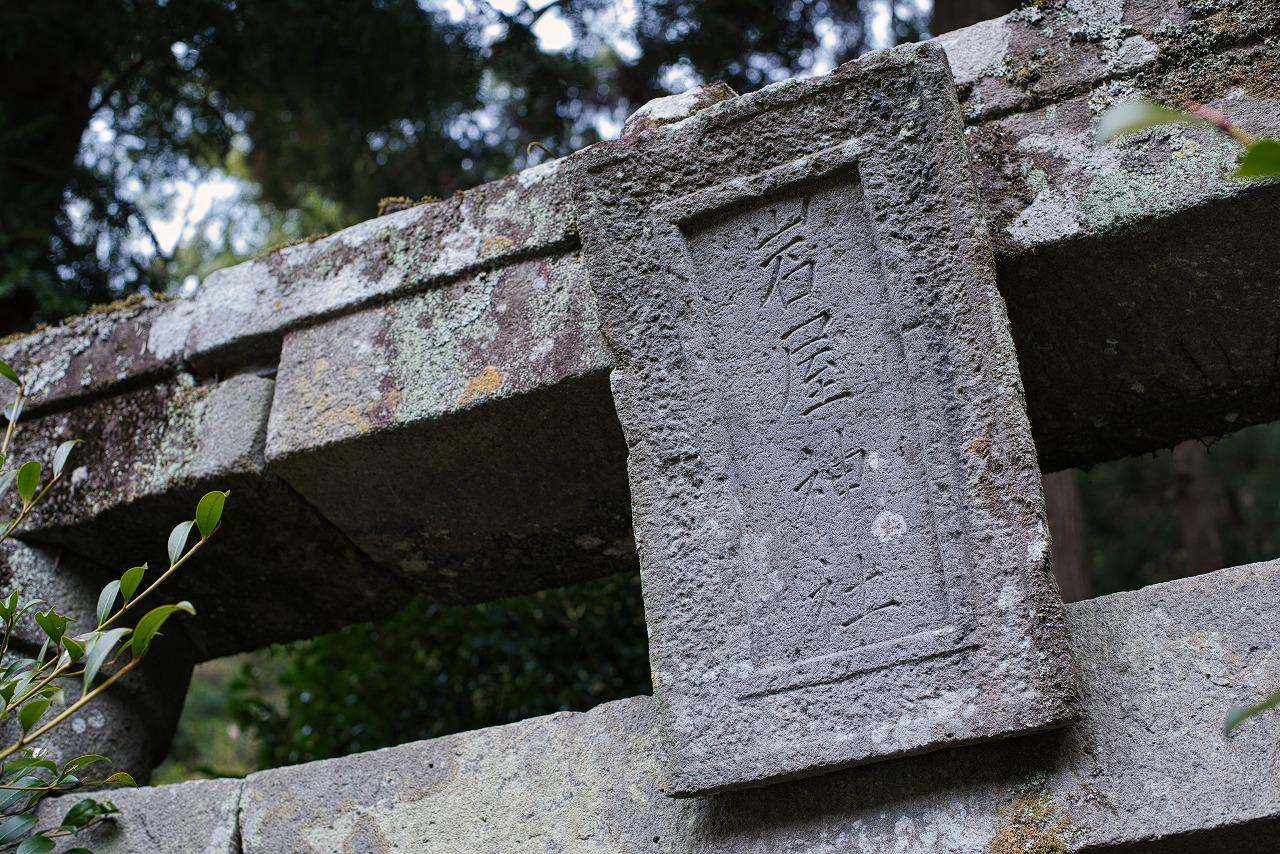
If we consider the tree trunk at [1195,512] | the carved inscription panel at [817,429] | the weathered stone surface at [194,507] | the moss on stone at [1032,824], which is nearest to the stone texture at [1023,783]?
the moss on stone at [1032,824]

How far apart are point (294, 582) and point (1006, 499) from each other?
4.39ft

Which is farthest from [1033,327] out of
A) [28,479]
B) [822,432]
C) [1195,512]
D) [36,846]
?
[1195,512]

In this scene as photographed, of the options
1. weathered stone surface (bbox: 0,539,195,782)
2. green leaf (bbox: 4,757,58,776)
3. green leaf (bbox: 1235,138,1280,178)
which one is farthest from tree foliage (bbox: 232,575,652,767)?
green leaf (bbox: 1235,138,1280,178)

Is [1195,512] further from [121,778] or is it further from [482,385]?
[121,778]

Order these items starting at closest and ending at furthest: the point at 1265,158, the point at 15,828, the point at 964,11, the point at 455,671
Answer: the point at 1265,158 → the point at 15,828 → the point at 455,671 → the point at 964,11

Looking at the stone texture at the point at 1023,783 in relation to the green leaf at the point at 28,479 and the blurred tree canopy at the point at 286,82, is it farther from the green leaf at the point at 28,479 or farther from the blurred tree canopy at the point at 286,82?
the blurred tree canopy at the point at 286,82

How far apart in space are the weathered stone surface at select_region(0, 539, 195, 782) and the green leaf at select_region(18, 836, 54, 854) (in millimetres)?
379

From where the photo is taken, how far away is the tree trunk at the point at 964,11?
353 centimetres

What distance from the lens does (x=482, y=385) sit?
5.92ft

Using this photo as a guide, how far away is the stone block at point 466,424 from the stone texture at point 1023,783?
40 cm

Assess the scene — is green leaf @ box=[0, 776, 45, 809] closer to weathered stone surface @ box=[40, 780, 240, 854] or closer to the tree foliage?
weathered stone surface @ box=[40, 780, 240, 854]

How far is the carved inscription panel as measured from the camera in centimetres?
140

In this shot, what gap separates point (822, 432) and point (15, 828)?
120 cm

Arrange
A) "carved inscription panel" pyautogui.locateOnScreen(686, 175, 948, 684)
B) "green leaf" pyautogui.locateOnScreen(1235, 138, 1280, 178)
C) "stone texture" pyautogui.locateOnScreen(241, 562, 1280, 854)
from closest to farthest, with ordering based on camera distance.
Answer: "green leaf" pyautogui.locateOnScreen(1235, 138, 1280, 178), "stone texture" pyautogui.locateOnScreen(241, 562, 1280, 854), "carved inscription panel" pyautogui.locateOnScreen(686, 175, 948, 684)
